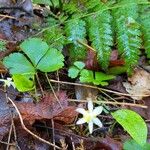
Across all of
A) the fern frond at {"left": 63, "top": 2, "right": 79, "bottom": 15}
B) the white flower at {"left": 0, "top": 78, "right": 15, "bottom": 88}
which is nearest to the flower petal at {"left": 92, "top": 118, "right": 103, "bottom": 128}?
the white flower at {"left": 0, "top": 78, "right": 15, "bottom": 88}

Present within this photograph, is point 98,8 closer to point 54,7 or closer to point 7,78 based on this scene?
point 54,7

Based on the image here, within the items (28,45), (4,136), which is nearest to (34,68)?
(28,45)

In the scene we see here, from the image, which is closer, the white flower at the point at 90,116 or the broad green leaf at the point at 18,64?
the white flower at the point at 90,116

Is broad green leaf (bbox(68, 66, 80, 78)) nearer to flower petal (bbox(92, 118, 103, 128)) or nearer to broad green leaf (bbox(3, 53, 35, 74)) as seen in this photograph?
broad green leaf (bbox(3, 53, 35, 74))

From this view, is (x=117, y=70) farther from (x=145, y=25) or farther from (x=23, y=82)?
(x=23, y=82)

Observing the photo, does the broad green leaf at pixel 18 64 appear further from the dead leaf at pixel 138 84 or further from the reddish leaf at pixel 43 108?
the dead leaf at pixel 138 84

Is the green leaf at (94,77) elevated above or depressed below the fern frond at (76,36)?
below

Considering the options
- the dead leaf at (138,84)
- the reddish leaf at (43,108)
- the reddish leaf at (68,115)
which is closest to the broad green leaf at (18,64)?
the reddish leaf at (43,108)

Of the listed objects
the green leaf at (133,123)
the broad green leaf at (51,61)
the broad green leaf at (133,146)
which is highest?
the broad green leaf at (51,61)
